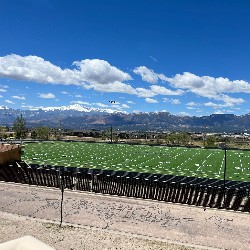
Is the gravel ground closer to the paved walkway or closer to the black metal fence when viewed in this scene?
the paved walkway

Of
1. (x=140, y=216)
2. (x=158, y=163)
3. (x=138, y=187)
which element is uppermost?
(x=138, y=187)

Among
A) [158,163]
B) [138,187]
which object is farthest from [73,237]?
[158,163]

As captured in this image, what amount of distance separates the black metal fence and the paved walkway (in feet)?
2.16

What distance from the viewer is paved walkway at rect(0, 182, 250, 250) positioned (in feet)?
54.0

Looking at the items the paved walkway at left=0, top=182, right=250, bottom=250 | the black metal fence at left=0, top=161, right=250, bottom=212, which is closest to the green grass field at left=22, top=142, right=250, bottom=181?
the black metal fence at left=0, top=161, right=250, bottom=212

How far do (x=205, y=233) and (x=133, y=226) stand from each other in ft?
11.8

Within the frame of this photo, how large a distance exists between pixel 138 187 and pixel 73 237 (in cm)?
821

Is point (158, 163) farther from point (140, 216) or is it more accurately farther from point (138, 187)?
point (140, 216)

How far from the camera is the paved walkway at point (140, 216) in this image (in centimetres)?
1647

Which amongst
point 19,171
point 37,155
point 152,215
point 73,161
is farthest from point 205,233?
point 37,155

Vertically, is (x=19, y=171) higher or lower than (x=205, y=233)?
higher

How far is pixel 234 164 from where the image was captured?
153 feet

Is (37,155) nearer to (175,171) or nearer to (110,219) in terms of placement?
(175,171)

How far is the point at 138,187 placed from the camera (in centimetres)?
2295
